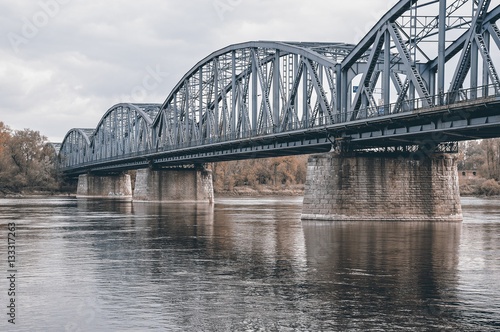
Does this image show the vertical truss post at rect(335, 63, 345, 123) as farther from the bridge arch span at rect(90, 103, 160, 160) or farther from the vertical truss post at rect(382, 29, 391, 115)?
the bridge arch span at rect(90, 103, 160, 160)

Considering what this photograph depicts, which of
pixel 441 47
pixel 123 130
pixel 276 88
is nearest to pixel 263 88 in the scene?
pixel 276 88

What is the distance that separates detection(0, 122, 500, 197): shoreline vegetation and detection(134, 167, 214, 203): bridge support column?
4882 cm

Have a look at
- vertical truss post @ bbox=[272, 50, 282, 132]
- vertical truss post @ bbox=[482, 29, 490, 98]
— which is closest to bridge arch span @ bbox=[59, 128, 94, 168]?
vertical truss post @ bbox=[272, 50, 282, 132]

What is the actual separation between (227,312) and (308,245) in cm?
1652

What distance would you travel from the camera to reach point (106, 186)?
497ft

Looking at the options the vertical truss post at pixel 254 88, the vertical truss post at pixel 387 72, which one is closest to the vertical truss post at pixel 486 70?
the vertical truss post at pixel 387 72

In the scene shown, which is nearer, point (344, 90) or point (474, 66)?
point (474, 66)

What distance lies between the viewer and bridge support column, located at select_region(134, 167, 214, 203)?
101062mm

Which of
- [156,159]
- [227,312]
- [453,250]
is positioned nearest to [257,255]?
[453,250]

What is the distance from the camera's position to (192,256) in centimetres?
2944

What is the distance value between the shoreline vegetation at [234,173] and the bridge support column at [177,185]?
48.8 meters

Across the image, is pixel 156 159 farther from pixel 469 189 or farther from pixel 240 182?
pixel 469 189

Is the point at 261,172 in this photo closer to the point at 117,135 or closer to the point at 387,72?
the point at 117,135

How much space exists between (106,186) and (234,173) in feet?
105
